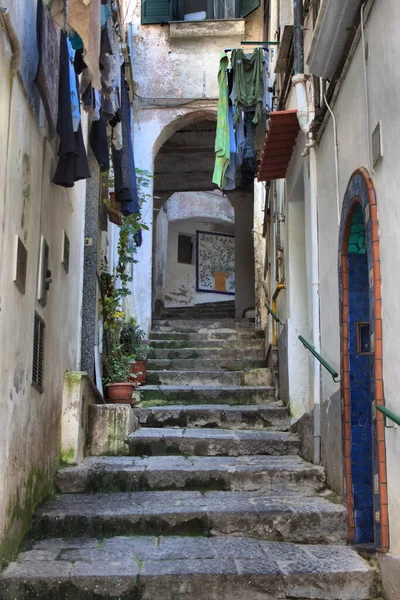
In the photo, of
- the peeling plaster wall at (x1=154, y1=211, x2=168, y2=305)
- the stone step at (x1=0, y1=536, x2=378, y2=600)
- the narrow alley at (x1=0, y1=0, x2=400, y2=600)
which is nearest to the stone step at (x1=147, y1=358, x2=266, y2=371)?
the narrow alley at (x1=0, y1=0, x2=400, y2=600)

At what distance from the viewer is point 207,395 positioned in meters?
7.54

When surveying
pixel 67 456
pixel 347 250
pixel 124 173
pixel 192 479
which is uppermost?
pixel 124 173

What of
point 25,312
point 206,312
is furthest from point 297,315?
point 206,312

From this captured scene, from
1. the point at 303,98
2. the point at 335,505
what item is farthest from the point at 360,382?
the point at 303,98

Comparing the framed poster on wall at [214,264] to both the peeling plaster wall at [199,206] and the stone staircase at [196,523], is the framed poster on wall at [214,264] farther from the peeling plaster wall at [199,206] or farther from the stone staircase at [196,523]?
the stone staircase at [196,523]

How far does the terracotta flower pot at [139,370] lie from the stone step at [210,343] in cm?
128

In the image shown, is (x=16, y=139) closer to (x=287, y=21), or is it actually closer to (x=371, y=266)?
(x=371, y=266)

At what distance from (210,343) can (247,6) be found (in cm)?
603

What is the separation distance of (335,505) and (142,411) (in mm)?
2726

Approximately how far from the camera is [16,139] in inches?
157

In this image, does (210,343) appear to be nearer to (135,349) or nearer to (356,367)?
(135,349)

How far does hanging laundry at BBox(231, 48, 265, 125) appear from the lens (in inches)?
354

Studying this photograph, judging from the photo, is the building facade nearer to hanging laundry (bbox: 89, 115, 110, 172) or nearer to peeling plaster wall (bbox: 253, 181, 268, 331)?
hanging laundry (bbox: 89, 115, 110, 172)

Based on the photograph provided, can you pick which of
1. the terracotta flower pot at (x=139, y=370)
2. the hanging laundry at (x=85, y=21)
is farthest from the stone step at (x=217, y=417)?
the hanging laundry at (x=85, y=21)
